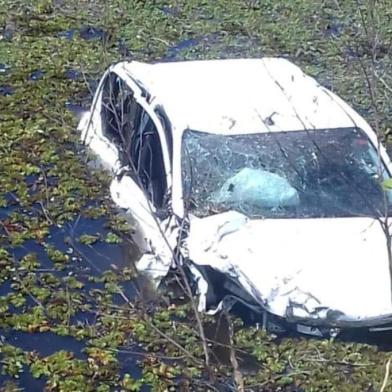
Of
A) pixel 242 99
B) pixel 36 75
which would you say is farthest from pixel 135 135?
pixel 36 75

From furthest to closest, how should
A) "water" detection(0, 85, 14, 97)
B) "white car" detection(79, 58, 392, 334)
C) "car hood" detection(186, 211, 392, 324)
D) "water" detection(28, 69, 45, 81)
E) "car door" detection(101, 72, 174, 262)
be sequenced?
1. "water" detection(28, 69, 45, 81)
2. "water" detection(0, 85, 14, 97)
3. "car door" detection(101, 72, 174, 262)
4. "white car" detection(79, 58, 392, 334)
5. "car hood" detection(186, 211, 392, 324)

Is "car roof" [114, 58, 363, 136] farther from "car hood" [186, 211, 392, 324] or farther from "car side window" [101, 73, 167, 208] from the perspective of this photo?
"car hood" [186, 211, 392, 324]

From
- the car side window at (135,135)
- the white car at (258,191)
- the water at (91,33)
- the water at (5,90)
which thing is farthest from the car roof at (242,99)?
the water at (91,33)

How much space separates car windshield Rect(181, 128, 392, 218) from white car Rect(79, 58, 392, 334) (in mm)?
10

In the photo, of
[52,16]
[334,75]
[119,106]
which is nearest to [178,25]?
[52,16]

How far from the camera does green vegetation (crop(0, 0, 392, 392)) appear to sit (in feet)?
25.4

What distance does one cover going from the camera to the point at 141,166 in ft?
29.6

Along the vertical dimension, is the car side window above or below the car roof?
below

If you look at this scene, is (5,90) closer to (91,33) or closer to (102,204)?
(91,33)

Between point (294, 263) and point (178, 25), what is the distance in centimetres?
1042

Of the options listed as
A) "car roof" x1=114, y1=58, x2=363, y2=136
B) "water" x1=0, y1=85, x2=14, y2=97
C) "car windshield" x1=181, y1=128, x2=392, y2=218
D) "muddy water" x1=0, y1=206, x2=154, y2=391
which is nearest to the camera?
"muddy water" x1=0, y1=206, x2=154, y2=391

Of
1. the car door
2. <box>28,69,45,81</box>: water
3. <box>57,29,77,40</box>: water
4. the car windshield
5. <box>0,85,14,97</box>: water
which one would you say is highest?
the car windshield

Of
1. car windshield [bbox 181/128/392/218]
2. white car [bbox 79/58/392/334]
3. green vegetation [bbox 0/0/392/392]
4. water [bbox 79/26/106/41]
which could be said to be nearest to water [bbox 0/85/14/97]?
green vegetation [bbox 0/0/392/392]

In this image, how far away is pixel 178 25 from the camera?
17.5 metres
